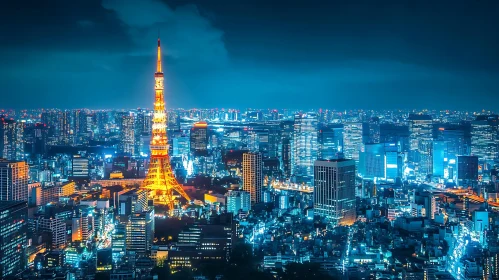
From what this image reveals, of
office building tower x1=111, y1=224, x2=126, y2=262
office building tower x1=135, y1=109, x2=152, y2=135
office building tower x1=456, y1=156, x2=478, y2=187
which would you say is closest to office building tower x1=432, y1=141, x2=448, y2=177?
office building tower x1=456, y1=156, x2=478, y2=187

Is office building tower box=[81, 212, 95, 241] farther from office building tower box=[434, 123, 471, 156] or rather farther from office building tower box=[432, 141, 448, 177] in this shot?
office building tower box=[432, 141, 448, 177]

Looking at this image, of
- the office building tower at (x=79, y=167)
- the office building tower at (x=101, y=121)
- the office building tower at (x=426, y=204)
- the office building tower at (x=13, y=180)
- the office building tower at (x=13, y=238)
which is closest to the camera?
the office building tower at (x=13, y=238)

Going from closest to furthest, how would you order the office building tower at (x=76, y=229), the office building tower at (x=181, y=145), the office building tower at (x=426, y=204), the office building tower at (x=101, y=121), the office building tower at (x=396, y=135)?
the office building tower at (x=76, y=229), the office building tower at (x=426, y=204), the office building tower at (x=101, y=121), the office building tower at (x=396, y=135), the office building tower at (x=181, y=145)

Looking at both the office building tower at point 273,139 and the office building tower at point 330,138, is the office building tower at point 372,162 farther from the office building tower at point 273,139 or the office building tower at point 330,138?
the office building tower at point 273,139

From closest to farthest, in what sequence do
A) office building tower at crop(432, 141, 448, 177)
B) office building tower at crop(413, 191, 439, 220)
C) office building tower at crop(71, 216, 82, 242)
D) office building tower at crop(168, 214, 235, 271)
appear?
office building tower at crop(168, 214, 235, 271) < office building tower at crop(71, 216, 82, 242) < office building tower at crop(413, 191, 439, 220) < office building tower at crop(432, 141, 448, 177)

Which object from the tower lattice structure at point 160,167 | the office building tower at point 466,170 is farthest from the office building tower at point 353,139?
the tower lattice structure at point 160,167

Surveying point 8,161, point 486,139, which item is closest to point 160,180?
point 8,161
